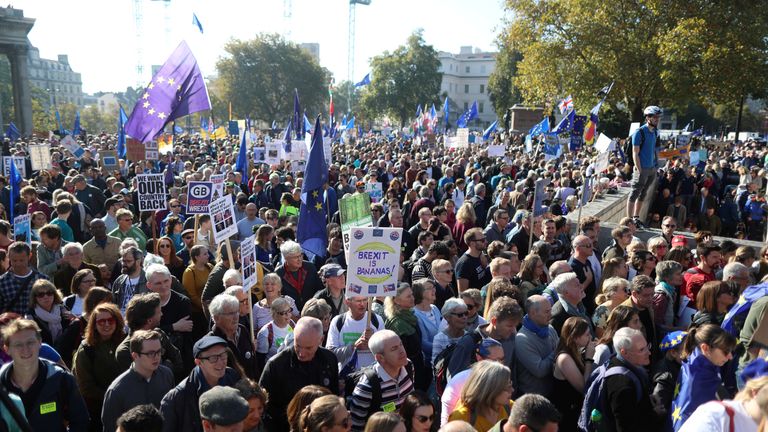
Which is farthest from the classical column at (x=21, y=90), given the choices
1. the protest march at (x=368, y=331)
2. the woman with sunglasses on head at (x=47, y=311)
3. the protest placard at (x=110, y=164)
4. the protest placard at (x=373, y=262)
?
the protest placard at (x=373, y=262)

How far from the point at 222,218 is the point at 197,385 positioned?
116 inches

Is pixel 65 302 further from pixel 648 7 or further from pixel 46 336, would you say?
pixel 648 7

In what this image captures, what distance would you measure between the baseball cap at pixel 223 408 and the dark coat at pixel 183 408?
2.13 ft

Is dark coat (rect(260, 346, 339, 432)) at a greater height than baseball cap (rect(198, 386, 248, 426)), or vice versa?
baseball cap (rect(198, 386, 248, 426))

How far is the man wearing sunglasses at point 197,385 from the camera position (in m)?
4.12

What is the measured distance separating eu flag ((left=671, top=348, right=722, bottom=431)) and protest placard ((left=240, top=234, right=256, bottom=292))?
3.76 meters

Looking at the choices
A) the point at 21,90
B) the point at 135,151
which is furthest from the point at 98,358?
the point at 21,90

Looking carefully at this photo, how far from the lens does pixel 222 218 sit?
22.7 feet

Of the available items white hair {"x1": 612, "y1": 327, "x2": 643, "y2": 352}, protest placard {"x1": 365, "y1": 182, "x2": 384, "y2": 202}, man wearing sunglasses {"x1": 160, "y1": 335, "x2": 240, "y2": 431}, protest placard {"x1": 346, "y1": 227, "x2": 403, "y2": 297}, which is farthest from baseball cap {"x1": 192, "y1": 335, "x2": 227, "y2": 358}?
protest placard {"x1": 365, "y1": 182, "x2": 384, "y2": 202}

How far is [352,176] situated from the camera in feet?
53.1

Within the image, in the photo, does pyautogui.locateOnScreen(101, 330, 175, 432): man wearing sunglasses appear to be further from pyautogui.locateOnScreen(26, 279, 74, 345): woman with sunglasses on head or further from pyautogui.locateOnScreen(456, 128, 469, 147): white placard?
pyautogui.locateOnScreen(456, 128, 469, 147): white placard

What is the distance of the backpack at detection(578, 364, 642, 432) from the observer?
4250mm

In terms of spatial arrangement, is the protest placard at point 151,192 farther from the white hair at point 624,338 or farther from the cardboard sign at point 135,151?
the cardboard sign at point 135,151

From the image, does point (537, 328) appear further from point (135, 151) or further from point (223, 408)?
point (135, 151)
